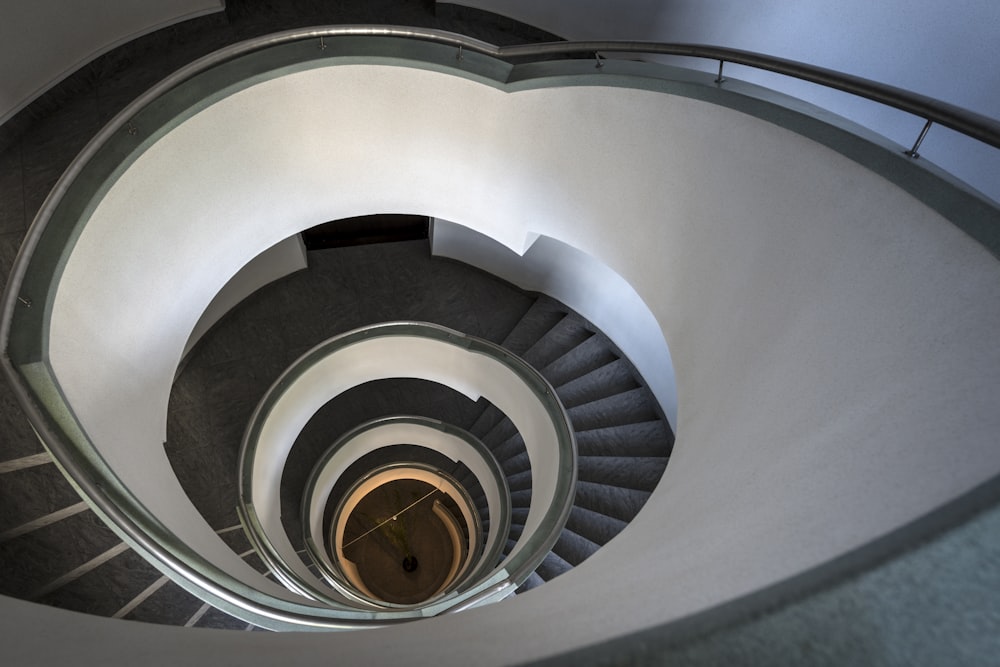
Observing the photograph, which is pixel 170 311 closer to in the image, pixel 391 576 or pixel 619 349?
pixel 619 349

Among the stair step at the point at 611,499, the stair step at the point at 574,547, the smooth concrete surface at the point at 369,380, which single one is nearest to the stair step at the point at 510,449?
the smooth concrete surface at the point at 369,380

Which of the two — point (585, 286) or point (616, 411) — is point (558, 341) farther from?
point (616, 411)

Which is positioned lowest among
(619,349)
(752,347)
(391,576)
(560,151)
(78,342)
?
(391,576)

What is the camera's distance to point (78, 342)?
3.87 m

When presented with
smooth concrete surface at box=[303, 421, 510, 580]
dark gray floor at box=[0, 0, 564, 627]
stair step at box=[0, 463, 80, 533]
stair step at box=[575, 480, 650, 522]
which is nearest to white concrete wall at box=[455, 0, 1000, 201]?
dark gray floor at box=[0, 0, 564, 627]

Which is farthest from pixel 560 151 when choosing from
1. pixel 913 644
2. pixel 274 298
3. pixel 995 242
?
pixel 274 298

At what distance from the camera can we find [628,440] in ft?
21.5

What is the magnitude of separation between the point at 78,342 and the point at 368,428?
467cm

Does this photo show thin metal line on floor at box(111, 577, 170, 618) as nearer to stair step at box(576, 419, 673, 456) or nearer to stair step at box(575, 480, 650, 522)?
stair step at box(575, 480, 650, 522)

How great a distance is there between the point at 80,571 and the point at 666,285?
3.89m

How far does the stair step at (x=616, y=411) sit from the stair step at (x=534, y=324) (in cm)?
117

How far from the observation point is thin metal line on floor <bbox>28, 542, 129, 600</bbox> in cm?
291

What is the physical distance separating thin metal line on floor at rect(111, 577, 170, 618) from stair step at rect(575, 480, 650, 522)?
3.82 m

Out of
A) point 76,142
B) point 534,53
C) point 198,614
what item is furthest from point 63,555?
point 534,53
